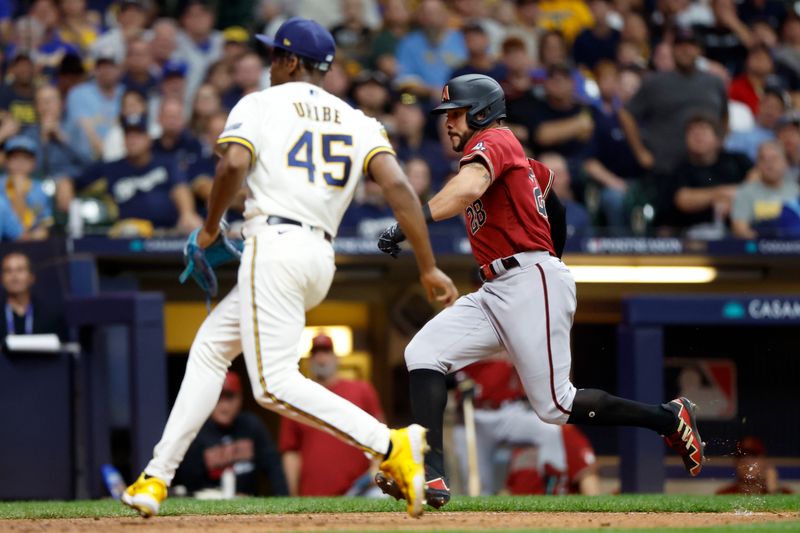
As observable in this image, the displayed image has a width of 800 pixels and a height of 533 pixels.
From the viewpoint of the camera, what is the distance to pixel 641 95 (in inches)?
438

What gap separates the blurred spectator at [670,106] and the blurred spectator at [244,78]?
2939mm

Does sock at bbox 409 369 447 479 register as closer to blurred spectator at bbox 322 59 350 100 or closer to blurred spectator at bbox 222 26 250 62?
blurred spectator at bbox 322 59 350 100

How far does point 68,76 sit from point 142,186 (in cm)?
195

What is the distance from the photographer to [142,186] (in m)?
9.11

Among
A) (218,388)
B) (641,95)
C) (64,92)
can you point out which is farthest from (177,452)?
(641,95)

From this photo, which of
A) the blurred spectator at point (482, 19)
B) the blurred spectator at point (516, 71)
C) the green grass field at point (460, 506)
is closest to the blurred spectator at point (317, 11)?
the blurred spectator at point (482, 19)

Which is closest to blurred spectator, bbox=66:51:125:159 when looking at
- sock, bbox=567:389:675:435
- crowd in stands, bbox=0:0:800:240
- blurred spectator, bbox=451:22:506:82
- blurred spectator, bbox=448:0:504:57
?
crowd in stands, bbox=0:0:800:240

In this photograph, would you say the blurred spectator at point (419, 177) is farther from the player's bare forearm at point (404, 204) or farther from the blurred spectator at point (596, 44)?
the player's bare forearm at point (404, 204)

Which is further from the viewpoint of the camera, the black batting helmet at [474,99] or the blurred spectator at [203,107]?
the blurred spectator at [203,107]

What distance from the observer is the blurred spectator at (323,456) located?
27.2 feet

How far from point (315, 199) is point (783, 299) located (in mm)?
4571

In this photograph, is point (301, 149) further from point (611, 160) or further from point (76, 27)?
point (76, 27)

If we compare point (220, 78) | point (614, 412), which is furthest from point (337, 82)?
point (614, 412)

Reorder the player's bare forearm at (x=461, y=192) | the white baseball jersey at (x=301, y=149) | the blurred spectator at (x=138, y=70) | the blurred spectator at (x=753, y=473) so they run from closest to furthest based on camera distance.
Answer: the white baseball jersey at (x=301, y=149) < the player's bare forearm at (x=461, y=192) < the blurred spectator at (x=753, y=473) < the blurred spectator at (x=138, y=70)
